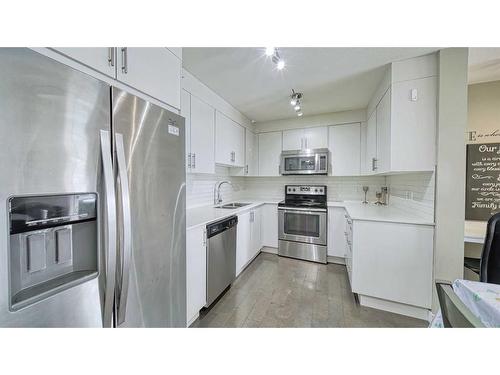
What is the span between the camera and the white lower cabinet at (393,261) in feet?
5.78

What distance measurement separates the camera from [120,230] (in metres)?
0.85

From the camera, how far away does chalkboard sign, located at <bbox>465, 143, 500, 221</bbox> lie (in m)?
2.17

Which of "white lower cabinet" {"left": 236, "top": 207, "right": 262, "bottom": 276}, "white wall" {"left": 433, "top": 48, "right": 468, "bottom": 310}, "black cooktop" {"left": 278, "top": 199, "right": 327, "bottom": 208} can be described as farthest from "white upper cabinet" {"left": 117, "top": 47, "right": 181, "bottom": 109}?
"black cooktop" {"left": 278, "top": 199, "right": 327, "bottom": 208}

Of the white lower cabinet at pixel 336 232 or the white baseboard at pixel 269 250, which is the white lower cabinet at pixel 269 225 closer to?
the white baseboard at pixel 269 250

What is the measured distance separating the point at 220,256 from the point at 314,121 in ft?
9.04

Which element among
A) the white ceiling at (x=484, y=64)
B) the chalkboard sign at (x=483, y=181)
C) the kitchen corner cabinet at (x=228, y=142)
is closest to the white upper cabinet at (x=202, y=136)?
the kitchen corner cabinet at (x=228, y=142)

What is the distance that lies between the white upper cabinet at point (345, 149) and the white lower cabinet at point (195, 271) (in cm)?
254

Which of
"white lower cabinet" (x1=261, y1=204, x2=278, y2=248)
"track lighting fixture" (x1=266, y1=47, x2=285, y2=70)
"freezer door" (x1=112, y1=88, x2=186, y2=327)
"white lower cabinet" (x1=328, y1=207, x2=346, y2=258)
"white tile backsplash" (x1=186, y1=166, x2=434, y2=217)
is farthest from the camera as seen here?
"white lower cabinet" (x1=261, y1=204, x2=278, y2=248)

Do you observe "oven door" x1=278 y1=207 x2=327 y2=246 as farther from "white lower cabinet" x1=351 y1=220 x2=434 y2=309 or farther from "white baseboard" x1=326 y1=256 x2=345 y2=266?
"white lower cabinet" x1=351 y1=220 x2=434 y2=309

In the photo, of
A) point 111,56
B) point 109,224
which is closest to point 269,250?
point 109,224

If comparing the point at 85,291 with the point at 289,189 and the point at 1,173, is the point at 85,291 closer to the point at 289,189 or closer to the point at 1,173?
the point at 1,173

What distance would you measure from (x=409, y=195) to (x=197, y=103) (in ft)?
8.86

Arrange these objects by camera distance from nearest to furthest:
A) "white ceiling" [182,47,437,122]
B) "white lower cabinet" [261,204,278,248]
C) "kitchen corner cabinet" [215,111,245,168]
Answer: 1. "white ceiling" [182,47,437,122]
2. "kitchen corner cabinet" [215,111,245,168]
3. "white lower cabinet" [261,204,278,248]

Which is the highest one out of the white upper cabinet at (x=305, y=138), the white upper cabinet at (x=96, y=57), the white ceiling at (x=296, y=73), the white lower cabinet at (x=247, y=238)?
the white ceiling at (x=296, y=73)
